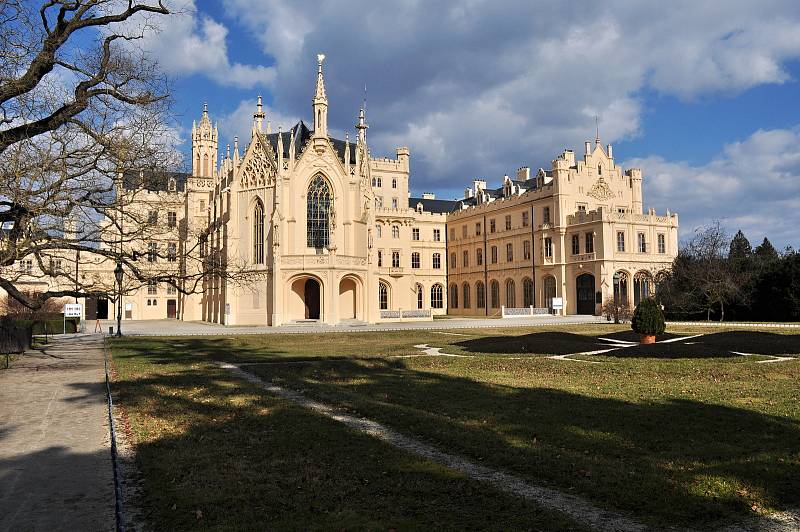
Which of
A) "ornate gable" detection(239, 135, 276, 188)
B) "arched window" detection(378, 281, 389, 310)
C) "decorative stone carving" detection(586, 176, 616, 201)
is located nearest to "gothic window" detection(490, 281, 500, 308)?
"arched window" detection(378, 281, 389, 310)

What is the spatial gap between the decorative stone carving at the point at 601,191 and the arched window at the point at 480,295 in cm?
1669

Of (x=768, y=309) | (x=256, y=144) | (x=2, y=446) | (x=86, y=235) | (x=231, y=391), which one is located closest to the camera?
(x=2, y=446)

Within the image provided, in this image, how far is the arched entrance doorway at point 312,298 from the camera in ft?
178

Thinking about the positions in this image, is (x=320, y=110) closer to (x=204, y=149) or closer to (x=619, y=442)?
(x=204, y=149)

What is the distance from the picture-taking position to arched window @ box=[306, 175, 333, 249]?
5228 centimetres

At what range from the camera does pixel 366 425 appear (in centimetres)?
1017

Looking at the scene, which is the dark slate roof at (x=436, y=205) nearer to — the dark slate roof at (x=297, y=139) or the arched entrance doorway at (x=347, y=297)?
the dark slate roof at (x=297, y=139)

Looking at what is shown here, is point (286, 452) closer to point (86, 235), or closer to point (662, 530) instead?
point (662, 530)

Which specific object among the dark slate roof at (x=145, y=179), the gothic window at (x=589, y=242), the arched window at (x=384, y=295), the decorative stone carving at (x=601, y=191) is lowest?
the arched window at (x=384, y=295)

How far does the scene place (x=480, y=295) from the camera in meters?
72.8

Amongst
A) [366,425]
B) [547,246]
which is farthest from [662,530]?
[547,246]

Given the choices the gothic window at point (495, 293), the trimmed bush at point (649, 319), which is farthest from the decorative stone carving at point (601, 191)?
the trimmed bush at point (649, 319)

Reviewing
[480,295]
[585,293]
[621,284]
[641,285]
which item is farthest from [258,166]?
[641,285]

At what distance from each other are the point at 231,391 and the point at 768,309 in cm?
4777
